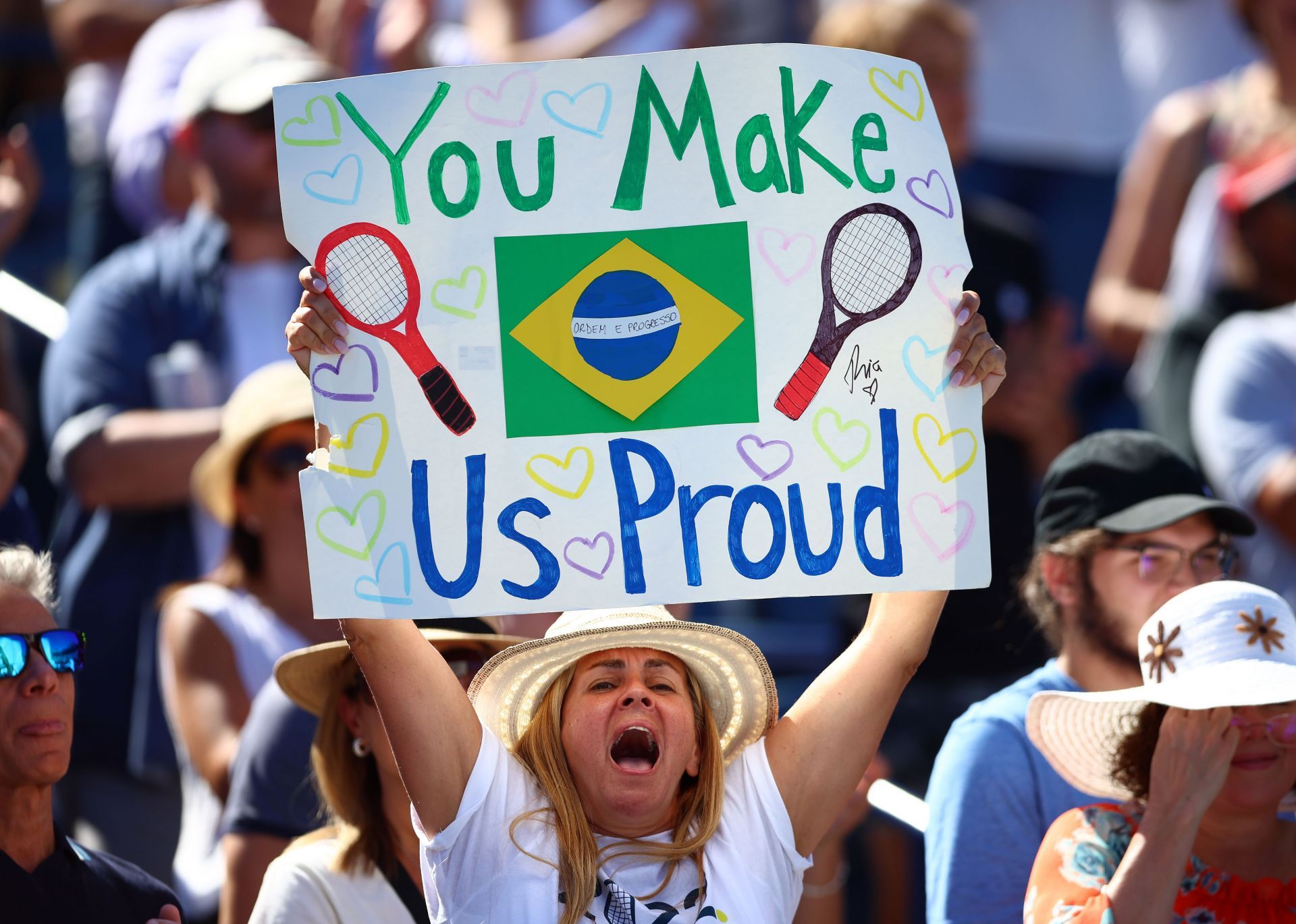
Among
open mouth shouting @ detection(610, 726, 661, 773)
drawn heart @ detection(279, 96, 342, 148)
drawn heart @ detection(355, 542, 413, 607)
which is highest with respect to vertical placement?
drawn heart @ detection(279, 96, 342, 148)

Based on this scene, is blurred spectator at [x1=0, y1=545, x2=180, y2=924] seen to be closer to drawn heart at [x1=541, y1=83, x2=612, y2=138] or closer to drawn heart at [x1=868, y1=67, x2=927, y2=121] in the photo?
drawn heart at [x1=541, y1=83, x2=612, y2=138]

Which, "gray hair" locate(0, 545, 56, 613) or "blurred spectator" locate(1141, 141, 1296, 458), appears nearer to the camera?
"gray hair" locate(0, 545, 56, 613)

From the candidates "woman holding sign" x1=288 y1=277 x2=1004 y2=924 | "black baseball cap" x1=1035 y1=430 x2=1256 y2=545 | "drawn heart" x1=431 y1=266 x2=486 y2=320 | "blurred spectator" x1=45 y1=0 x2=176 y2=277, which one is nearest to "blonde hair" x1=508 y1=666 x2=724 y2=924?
"woman holding sign" x1=288 y1=277 x2=1004 y2=924

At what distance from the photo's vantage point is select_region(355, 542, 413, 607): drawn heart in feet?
9.11

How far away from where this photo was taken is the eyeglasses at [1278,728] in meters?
3.01

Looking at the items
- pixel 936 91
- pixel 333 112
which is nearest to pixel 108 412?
pixel 333 112

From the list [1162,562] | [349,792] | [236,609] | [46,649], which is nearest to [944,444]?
[1162,562]

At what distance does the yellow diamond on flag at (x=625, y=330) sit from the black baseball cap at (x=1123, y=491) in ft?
3.49

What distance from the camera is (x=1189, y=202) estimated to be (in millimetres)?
5613

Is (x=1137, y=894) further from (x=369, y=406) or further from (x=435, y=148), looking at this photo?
(x=435, y=148)

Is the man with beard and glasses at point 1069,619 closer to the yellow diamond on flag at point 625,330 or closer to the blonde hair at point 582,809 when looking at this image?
the blonde hair at point 582,809

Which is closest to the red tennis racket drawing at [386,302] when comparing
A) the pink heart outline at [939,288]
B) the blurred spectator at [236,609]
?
the pink heart outline at [939,288]

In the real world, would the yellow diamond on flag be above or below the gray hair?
above

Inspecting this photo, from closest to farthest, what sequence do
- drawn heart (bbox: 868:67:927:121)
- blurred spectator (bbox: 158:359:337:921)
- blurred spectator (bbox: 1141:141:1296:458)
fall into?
drawn heart (bbox: 868:67:927:121)
blurred spectator (bbox: 158:359:337:921)
blurred spectator (bbox: 1141:141:1296:458)
